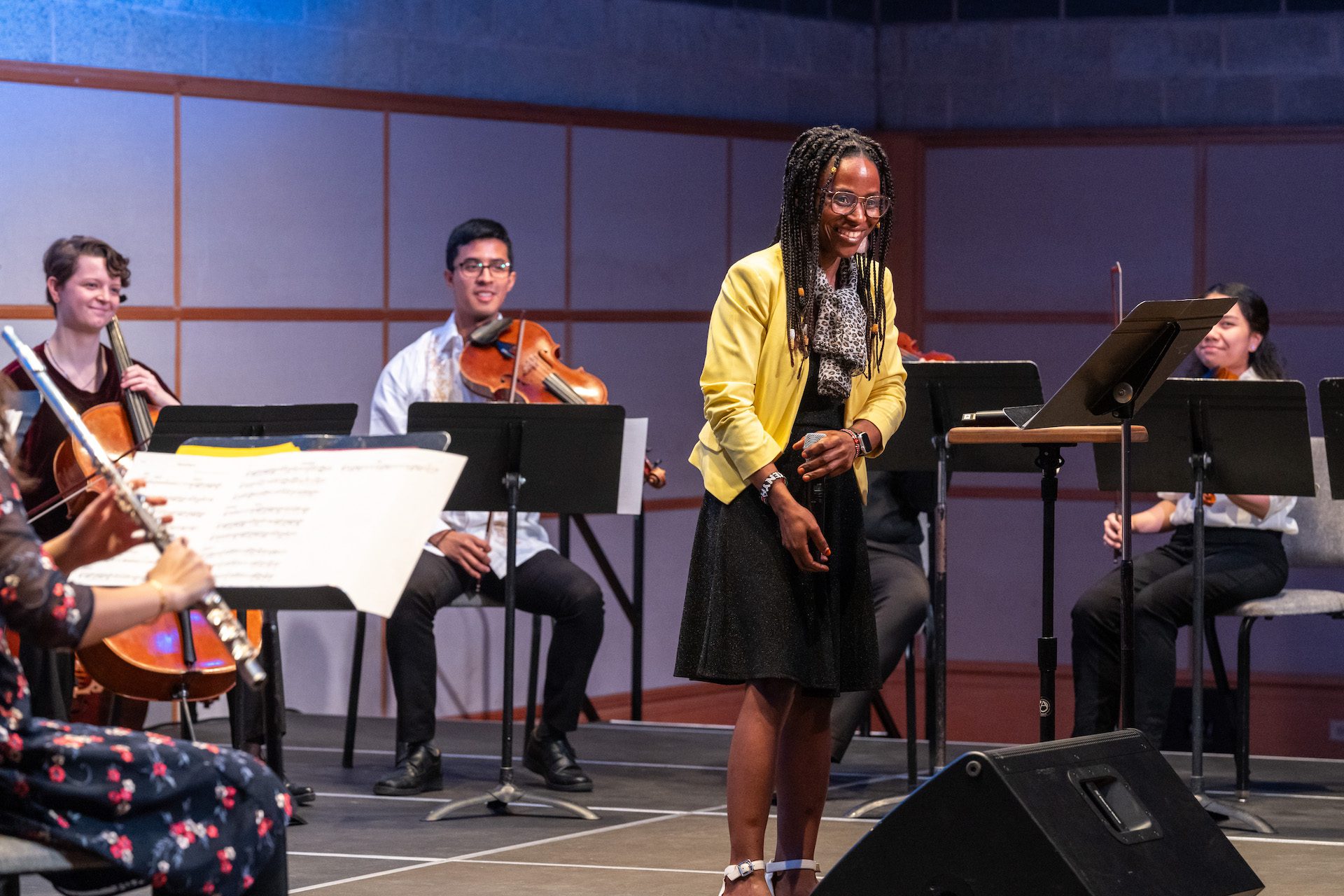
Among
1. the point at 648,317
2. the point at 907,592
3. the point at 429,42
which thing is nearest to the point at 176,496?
the point at 907,592

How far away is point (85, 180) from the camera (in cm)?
520

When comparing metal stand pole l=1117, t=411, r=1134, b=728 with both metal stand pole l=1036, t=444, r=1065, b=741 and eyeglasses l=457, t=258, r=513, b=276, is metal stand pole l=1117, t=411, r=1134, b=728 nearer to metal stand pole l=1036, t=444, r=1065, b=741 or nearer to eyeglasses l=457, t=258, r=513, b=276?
metal stand pole l=1036, t=444, r=1065, b=741

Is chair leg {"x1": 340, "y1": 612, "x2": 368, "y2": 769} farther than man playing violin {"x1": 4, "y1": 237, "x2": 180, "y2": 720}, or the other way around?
chair leg {"x1": 340, "y1": 612, "x2": 368, "y2": 769}

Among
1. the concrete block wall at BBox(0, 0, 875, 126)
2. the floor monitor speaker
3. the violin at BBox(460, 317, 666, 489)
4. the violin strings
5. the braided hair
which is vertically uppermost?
the concrete block wall at BBox(0, 0, 875, 126)

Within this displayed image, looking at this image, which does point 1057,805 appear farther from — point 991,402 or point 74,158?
point 74,158

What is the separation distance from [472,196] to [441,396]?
1799 mm

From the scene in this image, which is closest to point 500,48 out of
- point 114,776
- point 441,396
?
point 441,396

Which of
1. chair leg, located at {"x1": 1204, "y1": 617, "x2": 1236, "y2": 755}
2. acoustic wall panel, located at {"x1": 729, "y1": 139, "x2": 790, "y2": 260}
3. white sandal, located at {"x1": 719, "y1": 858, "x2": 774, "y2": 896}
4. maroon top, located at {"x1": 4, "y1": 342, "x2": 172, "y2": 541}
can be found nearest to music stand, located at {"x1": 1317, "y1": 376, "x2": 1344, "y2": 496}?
chair leg, located at {"x1": 1204, "y1": 617, "x2": 1236, "y2": 755}

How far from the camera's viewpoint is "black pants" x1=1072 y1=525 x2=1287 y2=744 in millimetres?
4199

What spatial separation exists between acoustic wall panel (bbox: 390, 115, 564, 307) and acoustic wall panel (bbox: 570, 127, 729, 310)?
0.11 m

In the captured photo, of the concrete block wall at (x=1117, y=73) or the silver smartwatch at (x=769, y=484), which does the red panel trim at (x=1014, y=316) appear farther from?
the silver smartwatch at (x=769, y=484)

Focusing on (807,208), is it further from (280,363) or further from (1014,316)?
(1014,316)

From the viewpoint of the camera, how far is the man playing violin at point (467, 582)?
428cm

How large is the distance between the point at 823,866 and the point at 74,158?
314 centimetres
